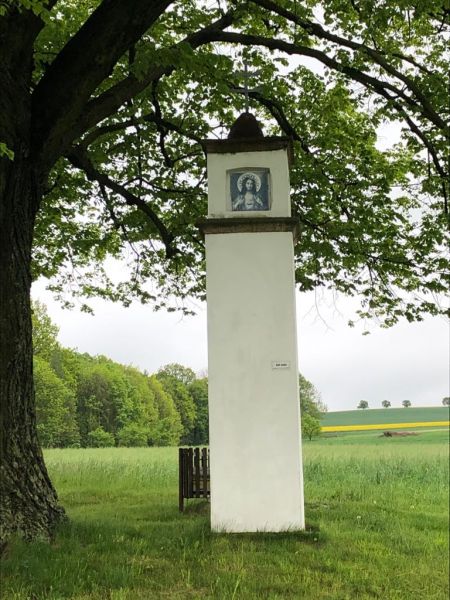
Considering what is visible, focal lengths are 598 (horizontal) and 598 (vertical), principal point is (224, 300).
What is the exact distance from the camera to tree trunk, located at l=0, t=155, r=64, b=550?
6469 millimetres

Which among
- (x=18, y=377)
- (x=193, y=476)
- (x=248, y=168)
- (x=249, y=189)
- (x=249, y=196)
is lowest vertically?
(x=193, y=476)

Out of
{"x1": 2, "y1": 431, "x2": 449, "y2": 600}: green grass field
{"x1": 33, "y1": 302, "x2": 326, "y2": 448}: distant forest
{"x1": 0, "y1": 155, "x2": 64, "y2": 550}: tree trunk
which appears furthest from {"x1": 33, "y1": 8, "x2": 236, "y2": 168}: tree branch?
{"x1": 33, "y1": 302, "x2": 326, "y2": 448}: distant forest

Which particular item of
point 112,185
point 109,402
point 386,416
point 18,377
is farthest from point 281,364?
point 386,416

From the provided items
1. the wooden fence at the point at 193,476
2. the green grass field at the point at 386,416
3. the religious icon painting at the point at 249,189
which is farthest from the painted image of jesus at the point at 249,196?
the green grass field at the point at 386,416

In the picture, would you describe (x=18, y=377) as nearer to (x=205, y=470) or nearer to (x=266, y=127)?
(x=205, y=470)

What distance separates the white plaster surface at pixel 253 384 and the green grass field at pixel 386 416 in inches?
2275

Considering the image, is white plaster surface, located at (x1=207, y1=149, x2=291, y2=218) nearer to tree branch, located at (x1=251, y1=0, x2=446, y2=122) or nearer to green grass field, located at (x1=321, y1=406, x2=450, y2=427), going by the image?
tree branch, located at (x1=251, y1=0, x2=446, y2=122)

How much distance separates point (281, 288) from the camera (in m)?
7.72

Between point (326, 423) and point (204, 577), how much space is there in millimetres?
61882

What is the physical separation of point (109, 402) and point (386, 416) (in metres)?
33.1

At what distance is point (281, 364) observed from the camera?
752 cm

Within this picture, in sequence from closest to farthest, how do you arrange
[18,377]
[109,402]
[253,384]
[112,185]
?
[18,377] → [253,384] → [112,185] → [109,402]

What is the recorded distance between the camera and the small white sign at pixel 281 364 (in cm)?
751

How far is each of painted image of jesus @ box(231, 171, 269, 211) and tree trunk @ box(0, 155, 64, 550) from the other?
262 centimetres
